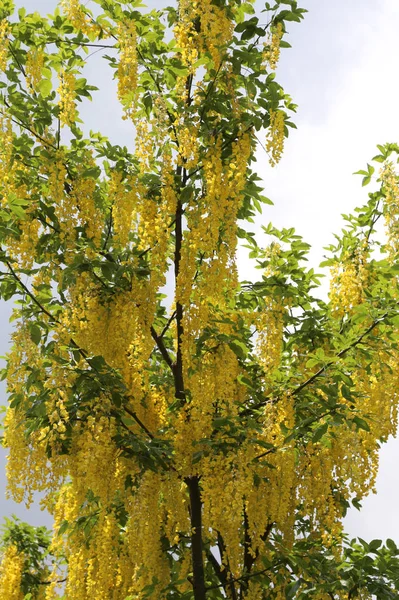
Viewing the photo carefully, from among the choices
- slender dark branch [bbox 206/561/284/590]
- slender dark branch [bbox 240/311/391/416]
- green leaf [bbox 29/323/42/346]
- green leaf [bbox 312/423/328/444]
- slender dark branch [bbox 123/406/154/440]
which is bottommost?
slender dark branch [bbox 206/561/284/590]

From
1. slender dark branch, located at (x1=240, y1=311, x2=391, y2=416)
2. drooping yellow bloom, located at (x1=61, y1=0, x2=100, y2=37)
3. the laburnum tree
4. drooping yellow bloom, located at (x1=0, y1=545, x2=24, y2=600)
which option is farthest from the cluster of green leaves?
drooping yellow bloom, located at (x1=61, y1=0, x2=100, y2=37)

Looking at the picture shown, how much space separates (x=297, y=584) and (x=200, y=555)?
34.0 inches

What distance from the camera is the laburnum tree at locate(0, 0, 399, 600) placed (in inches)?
208

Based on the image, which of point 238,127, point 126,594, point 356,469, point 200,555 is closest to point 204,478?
point 200,555

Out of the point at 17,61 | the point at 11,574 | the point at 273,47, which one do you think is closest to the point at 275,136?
the point at 273,47

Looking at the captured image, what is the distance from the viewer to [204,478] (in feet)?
17.3

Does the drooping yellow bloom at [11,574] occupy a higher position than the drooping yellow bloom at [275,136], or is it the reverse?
the drooping yellow bloom at [275,136]

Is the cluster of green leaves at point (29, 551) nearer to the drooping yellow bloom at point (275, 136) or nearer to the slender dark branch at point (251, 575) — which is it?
the slender dark branch at point (251, 575)

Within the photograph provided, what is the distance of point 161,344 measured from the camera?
619 centimetres

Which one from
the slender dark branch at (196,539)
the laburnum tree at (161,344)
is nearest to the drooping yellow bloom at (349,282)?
the laburnum tree at (161,344)

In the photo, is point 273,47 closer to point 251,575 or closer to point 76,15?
point 76,15

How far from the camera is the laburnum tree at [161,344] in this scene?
17.3ft

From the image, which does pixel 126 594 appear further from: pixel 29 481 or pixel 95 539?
pixel 29 481

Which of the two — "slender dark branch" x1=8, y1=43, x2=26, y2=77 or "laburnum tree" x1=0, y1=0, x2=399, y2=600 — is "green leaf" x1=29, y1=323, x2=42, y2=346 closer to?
"laburnum tree" x1=0, y1=0, x2=399, y2=600
